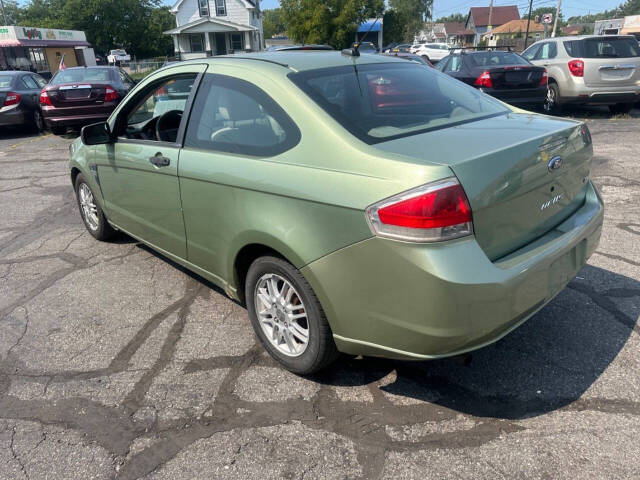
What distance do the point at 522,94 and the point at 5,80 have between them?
38.2 feet

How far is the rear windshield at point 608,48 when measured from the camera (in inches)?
419

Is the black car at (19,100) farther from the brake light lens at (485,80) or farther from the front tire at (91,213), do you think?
the brake light lens at (485,80)

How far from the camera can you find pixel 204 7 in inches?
1866

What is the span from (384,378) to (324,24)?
41.4 m

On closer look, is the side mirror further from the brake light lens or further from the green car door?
the brake light lens

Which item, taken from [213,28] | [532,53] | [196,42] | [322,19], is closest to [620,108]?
[532,53]

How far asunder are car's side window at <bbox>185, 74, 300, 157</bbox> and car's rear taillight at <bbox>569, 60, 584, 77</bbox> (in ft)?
32.0

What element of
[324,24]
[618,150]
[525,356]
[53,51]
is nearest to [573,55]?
[618,150]

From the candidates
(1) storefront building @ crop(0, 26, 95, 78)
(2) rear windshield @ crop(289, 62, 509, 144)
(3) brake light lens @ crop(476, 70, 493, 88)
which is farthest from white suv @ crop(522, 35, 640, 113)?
(1) storefront building @ crop(0, 26, 95, 78)

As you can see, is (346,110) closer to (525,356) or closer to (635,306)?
(525,356)

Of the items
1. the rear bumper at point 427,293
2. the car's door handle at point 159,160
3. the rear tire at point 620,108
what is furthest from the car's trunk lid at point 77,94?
the rear tire at point 620,108

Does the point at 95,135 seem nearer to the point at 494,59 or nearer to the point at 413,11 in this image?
the point at 494,59

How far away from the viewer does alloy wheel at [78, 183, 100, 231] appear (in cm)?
507

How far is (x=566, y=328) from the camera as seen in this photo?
10.8 feet
